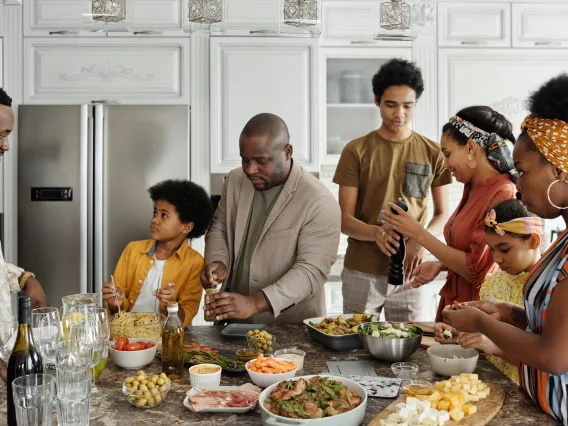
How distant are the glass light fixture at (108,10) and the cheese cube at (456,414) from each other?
1.71 meters

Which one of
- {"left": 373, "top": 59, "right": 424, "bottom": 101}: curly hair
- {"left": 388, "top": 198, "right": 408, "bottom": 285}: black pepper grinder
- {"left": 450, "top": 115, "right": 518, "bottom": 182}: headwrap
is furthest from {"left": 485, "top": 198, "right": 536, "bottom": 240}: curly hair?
{"left": 373, "top": 59, "right": 424, "bottom": 101}: curly hair

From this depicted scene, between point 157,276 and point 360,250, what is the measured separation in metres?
1.02

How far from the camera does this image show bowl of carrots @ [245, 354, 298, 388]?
169 cm

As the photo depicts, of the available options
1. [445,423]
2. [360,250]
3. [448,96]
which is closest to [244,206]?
[360,250]

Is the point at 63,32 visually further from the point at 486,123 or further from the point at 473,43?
the point at 486,123

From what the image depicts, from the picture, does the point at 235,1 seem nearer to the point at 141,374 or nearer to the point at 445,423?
the point at 141,374

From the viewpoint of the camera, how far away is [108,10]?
2.21 meters

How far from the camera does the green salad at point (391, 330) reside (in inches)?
76.2

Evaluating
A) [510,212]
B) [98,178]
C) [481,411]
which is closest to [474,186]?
[510,212]

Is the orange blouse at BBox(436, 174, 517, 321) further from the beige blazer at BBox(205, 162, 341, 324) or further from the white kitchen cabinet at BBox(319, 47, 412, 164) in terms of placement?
the white kitchen cabinet at BBox(319, 47, 412, 164)

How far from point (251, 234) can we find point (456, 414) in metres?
1.34

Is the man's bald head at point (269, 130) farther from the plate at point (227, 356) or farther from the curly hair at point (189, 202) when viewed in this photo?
the plate at point (227, 356)

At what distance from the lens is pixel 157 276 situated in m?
2.70

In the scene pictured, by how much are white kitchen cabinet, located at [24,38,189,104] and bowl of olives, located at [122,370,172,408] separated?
2806 millimetres
